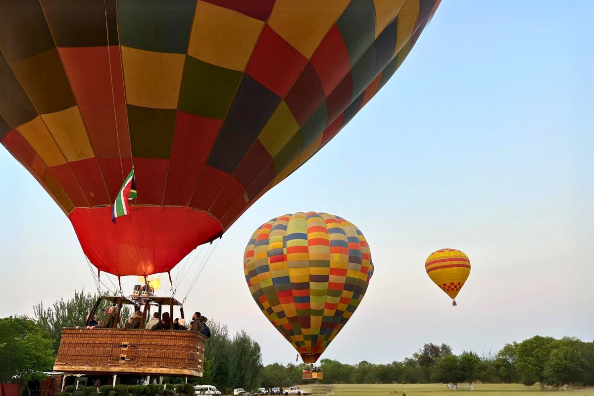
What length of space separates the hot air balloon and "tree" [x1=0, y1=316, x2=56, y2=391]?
70.5ft

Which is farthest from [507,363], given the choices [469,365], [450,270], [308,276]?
[308,276]

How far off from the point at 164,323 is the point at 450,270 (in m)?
27.2

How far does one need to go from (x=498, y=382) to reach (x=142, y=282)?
5766 cm

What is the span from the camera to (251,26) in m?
5.89

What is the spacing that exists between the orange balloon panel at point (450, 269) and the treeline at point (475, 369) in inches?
476

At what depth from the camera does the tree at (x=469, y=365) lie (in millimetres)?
54500

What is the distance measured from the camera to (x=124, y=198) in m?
5.77

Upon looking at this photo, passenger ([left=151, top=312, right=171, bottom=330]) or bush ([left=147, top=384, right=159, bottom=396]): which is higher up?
passenger ([left=151, top=312, right=171, bottom=330])

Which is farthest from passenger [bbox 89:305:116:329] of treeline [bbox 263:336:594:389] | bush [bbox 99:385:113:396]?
treeline [bbox 263:336:594:389]

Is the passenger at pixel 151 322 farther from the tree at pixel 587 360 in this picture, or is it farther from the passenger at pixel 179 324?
the tree at pixel 587 360

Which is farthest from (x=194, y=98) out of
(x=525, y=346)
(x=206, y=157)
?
(x=525, y=346)

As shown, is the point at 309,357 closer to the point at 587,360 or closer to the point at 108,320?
the point at 108,320

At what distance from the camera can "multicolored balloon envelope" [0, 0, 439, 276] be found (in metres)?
5.62

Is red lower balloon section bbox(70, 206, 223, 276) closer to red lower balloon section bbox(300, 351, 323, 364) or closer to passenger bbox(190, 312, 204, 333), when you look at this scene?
passenger bbox(190, 312, 204, 333)
